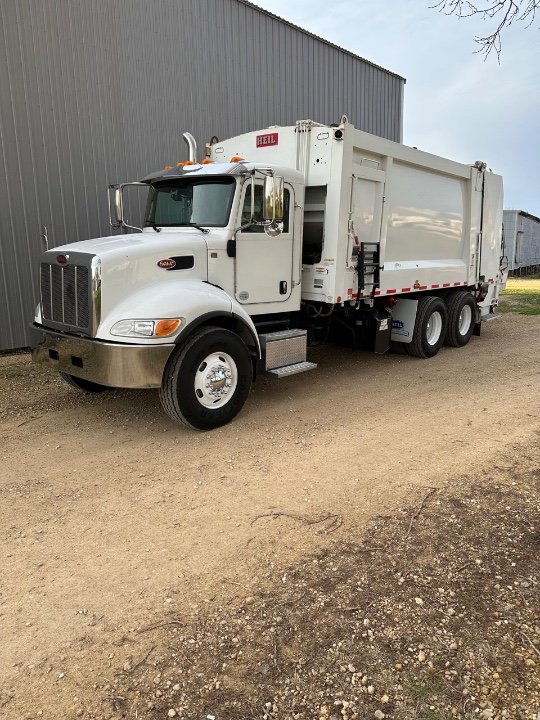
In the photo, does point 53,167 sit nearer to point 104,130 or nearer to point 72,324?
point 104,130

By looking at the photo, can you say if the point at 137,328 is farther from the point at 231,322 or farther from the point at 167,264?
the point at 231,322

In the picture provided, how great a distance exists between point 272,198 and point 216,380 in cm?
194

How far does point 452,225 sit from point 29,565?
27.4 feet

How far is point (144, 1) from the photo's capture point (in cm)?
1011

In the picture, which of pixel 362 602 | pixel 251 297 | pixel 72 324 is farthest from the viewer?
pixel 251 297

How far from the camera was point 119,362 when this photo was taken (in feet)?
16.3

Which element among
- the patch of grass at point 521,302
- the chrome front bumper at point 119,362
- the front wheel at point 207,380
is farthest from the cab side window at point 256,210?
the patch of grass at point 521,302

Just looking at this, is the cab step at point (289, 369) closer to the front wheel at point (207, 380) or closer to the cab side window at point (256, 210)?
the front wheel at point (207, 380)

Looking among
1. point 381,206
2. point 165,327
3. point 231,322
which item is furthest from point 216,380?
point 381,206

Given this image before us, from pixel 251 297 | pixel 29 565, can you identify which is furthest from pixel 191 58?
pixel 29 565

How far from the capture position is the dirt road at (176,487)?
9.29ft

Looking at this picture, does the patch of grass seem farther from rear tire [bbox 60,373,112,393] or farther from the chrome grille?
the chrome grille

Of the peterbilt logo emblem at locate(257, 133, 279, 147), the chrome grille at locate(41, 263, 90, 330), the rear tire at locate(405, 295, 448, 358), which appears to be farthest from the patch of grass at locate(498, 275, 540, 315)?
the chrome grille at locate(41, 263, 90, 330)

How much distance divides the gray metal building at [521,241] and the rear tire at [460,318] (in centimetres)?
2184
